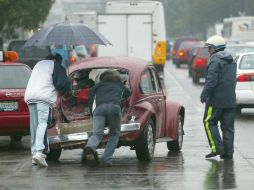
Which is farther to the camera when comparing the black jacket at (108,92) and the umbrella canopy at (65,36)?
the umbrella canopy at (65,36)

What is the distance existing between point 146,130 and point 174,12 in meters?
113

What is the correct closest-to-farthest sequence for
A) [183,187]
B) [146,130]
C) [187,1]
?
[183,187] → [146,130] → [187,1]

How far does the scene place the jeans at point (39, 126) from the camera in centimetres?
1318

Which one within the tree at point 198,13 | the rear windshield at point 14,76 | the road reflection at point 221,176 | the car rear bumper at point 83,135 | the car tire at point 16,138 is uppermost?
the rear windshield at point 14,76

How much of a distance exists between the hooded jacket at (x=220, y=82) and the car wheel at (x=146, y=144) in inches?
34.2

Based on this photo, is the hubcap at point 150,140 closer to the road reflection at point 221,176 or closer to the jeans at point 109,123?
the jeans at point 109,123

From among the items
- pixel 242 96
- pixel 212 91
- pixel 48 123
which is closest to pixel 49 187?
pixel 48 123

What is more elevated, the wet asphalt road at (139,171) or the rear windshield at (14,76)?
the rear windshield at (14,76)

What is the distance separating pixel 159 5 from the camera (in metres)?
38.0

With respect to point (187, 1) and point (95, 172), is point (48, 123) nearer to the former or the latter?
point (95, 172)

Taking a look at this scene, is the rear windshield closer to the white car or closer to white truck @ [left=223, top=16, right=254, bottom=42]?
the white car

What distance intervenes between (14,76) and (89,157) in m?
3.05

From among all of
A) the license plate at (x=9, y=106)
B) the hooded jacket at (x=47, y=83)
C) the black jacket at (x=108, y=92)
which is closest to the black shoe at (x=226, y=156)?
the black jacket at (x=108, y=92)

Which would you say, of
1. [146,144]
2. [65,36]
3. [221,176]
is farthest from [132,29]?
[221,176]
